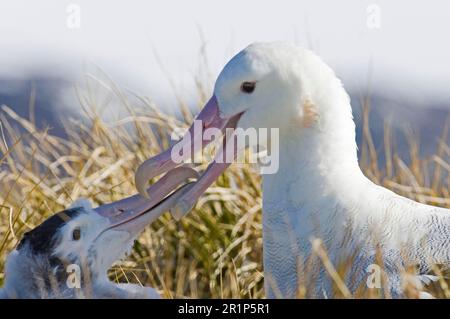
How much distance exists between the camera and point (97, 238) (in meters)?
4.17

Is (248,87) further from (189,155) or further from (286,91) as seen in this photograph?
(189,155)

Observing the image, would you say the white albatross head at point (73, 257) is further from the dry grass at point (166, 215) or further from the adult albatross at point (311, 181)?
the dry grass at point (166, 215)

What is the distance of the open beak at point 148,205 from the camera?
4.25 meters

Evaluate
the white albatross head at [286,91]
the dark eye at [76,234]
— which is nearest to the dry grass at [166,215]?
the dark eye at [76,234]

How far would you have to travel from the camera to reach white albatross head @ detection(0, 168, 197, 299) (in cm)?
399

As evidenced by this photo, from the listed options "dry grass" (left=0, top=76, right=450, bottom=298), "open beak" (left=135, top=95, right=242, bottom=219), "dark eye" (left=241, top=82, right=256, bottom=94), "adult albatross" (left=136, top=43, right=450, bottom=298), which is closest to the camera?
"adult albatross" (left=136, top=43, right=450, bottom=298)

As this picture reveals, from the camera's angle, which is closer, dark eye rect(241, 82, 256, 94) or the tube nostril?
dark eye rect(241, 82, 256, 94)

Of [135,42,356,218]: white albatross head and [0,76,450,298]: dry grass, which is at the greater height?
[135,42,356,218]: white albatross head

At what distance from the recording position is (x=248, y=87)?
13.4ft

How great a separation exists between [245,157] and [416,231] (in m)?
1.78

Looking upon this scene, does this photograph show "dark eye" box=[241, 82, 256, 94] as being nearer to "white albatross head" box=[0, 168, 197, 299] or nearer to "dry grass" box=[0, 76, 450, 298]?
"white albatross head" box=[0, 168, 197, 299]

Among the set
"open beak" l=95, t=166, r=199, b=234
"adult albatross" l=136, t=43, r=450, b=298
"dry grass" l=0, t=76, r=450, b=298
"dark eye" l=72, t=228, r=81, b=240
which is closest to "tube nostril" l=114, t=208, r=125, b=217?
"open beak" l=95, t=166, r=199, b=234
